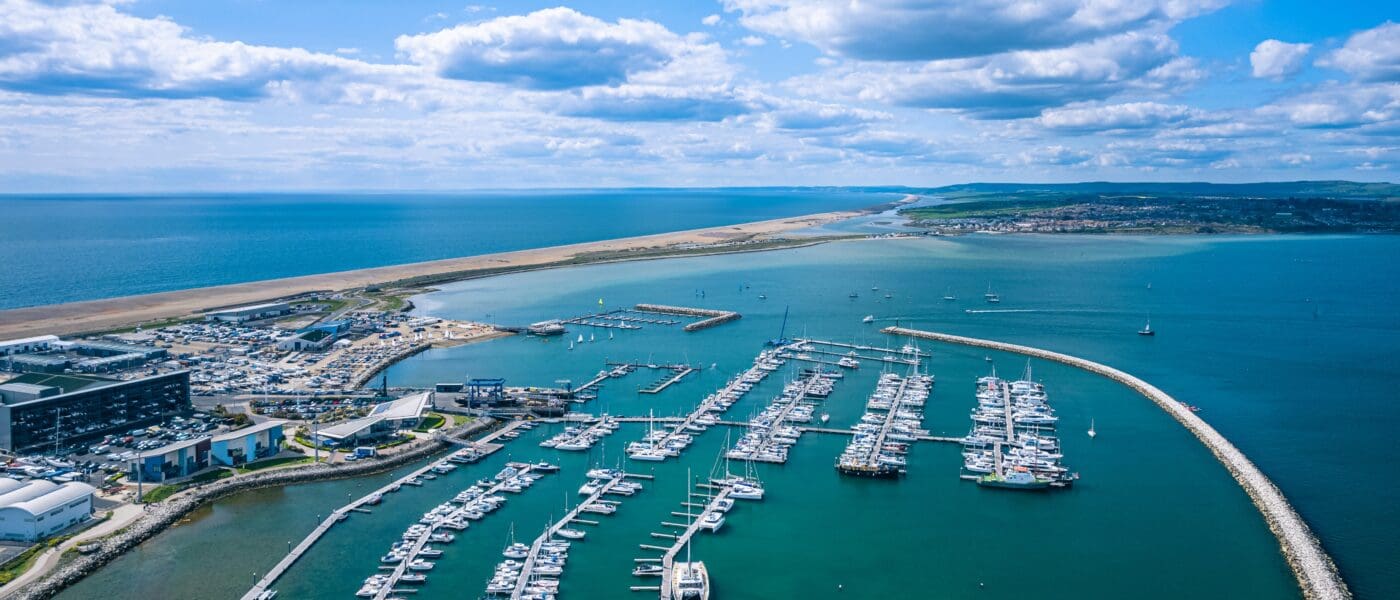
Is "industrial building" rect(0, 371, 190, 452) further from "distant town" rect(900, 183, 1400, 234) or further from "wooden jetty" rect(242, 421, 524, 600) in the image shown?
"distant town" rect(900, 183, 1400, 234)

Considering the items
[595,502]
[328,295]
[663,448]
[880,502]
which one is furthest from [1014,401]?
[328,295]

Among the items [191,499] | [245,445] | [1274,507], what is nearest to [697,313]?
[245,445]

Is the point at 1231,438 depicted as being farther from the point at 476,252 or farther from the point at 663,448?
the point at 476,252

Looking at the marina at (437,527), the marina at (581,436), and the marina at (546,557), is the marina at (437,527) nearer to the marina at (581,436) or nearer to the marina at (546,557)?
the marina at (546,557)

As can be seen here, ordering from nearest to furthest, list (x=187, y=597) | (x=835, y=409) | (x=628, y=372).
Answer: (x=187, y=597), (x=835, y=409), (x=628, y=372)

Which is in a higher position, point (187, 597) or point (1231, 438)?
point (1231, 438)

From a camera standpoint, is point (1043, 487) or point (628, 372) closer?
point (1043, 487)
